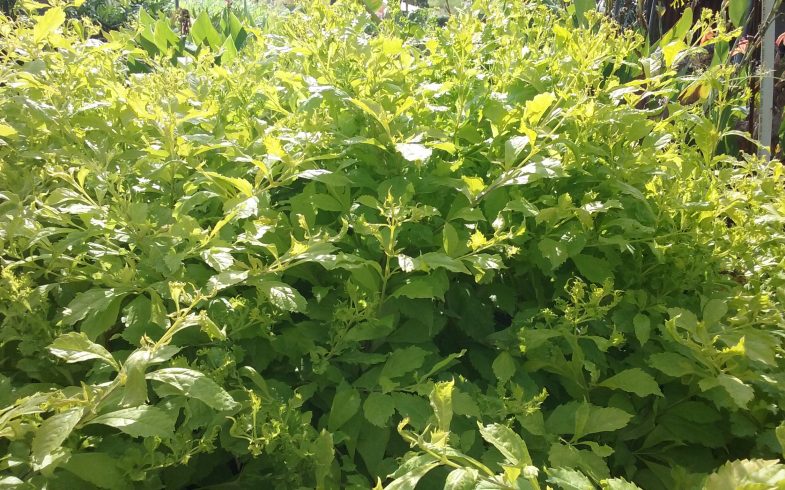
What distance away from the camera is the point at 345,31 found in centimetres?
137

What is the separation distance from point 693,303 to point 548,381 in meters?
0.36

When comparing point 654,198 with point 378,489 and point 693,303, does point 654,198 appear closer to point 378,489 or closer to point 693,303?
point 693,303

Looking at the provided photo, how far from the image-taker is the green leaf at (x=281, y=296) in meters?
1.03

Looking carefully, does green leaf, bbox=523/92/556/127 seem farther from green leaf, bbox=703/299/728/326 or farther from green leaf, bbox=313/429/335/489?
green leaf, bbox=313/429/335/489

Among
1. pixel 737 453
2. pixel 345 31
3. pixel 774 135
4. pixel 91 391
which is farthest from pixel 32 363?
pixel 774 135

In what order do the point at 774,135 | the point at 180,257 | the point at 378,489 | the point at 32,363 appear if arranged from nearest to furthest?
the point at 378,489 → the point at 180,257 → the point at 32,363 → the point at 774,135

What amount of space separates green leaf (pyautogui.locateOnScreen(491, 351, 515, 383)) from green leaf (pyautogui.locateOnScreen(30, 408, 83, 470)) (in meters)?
0.68

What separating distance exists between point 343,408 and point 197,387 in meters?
0.31

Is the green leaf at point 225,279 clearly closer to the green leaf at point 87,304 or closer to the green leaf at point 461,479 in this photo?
the green leaf at point 87,304

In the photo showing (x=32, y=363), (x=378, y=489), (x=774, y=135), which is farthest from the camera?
(x=774, y=135)

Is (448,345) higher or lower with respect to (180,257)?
lower

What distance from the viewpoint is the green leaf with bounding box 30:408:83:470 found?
0.77 meters

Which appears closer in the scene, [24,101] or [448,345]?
[24,101]

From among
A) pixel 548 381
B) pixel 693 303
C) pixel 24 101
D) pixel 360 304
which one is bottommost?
pixel 548 381
